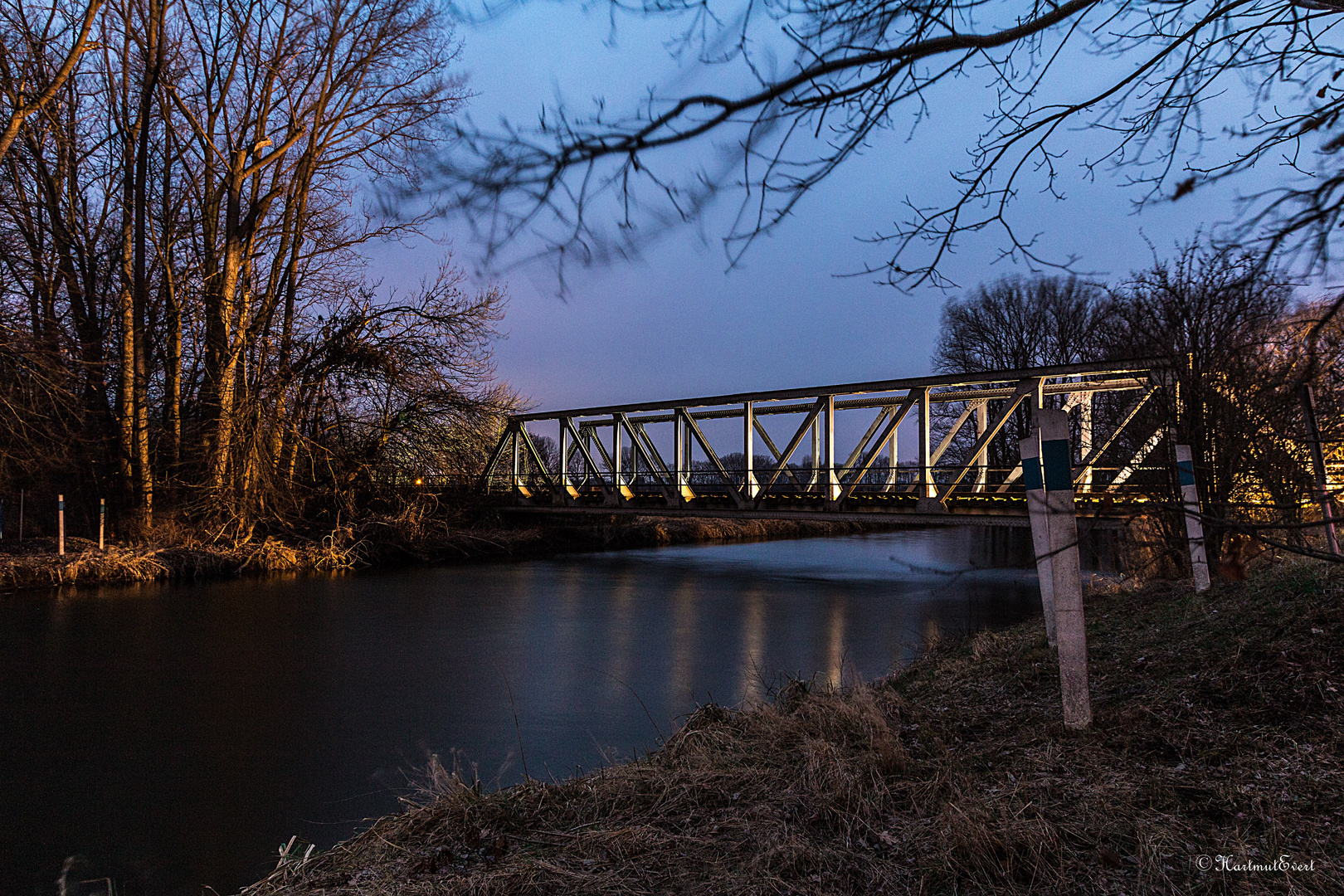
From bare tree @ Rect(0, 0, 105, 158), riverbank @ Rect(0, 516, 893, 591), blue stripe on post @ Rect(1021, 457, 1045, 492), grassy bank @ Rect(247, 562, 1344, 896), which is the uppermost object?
bare tree @ Rect(0, 0, 105, 158)

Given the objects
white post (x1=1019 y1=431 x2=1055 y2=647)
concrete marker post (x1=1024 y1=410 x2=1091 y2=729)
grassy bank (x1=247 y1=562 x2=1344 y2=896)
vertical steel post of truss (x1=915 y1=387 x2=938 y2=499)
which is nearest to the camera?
grassy bank (x1=247 y1=562 x2=1344 y2=896)

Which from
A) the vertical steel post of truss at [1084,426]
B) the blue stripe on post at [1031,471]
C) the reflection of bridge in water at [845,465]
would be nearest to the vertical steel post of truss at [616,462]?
the reflection of bridge in water at [845,465]

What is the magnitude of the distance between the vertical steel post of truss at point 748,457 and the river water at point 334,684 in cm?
353

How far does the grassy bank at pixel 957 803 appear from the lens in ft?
6.51

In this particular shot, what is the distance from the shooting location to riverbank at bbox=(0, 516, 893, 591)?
10633mm

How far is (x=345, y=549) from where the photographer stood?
46.1ft

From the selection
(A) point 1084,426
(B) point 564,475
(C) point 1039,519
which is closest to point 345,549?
(B) point 564,475

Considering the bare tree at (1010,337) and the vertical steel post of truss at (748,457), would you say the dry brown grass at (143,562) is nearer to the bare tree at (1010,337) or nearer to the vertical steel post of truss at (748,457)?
the vertical steel post of truss at (748,457)

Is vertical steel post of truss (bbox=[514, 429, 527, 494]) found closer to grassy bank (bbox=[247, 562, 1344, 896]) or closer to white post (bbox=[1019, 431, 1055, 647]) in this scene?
white post (bbox=[1019, 431, 1055, 647])

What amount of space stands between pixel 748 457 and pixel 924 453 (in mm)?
3890

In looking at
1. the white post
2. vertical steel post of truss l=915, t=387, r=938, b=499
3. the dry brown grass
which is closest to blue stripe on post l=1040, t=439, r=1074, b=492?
the white post

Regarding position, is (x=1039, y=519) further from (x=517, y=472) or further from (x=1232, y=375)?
(x=517, y=472)

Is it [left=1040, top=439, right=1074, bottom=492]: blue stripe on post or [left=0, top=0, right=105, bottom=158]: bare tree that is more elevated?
[left=0, top=0, right=105, bottom=158]: bare tree

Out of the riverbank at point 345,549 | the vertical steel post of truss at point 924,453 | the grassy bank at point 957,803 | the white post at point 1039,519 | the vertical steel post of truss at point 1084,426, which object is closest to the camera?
the grassy bank at point 957,803
